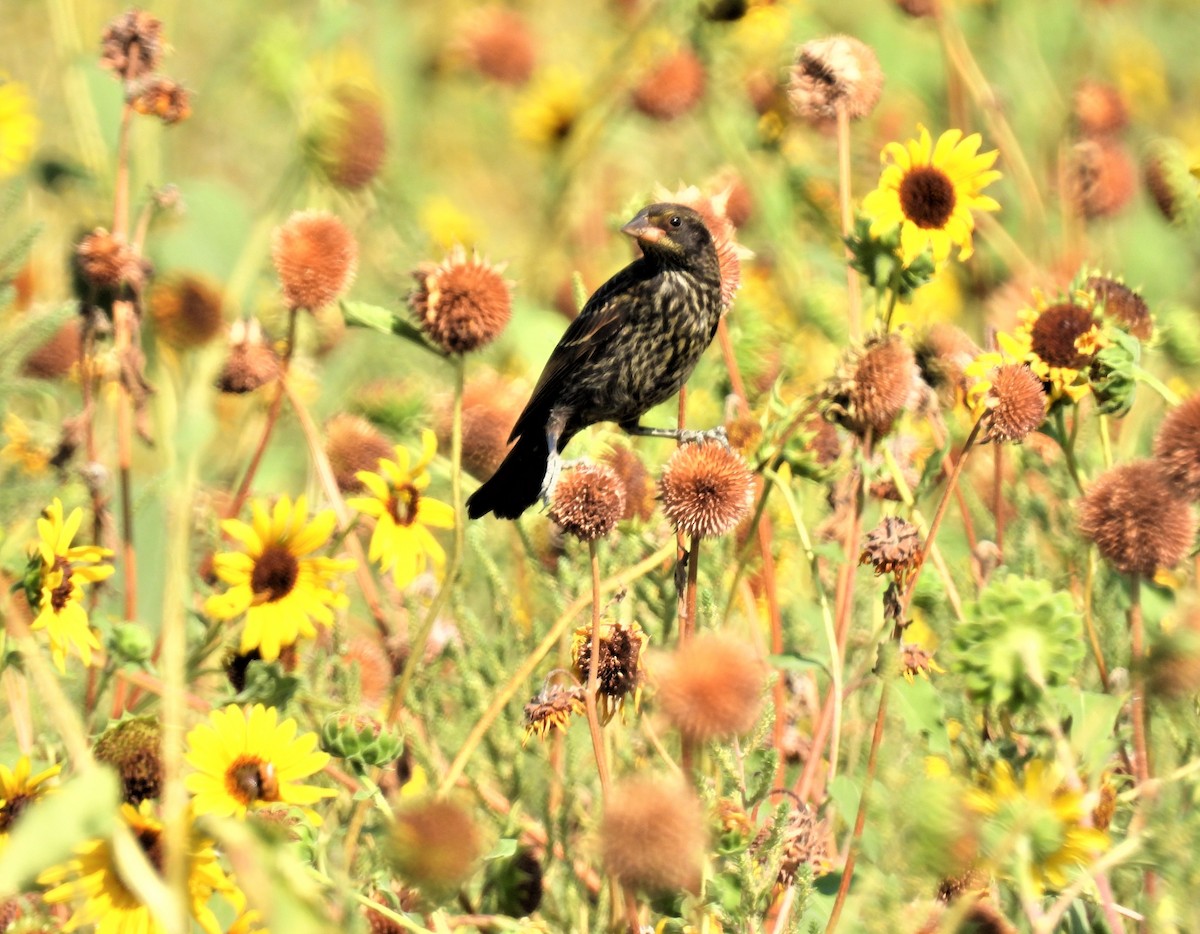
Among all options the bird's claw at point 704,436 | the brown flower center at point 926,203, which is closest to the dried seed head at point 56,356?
the bird's claw at point 704,436

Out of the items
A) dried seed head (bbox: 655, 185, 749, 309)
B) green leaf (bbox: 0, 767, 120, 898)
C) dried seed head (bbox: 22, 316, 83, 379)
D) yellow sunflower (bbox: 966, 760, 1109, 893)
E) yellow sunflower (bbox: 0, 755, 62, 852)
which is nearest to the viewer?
green leaf (bbox: 0, 767, 120, 898)

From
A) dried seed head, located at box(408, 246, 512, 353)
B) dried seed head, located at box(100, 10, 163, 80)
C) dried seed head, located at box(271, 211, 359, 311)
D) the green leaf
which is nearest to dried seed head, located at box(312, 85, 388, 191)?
dried seed head, located at box(100, 10, 163, 80)

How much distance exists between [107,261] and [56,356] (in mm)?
736

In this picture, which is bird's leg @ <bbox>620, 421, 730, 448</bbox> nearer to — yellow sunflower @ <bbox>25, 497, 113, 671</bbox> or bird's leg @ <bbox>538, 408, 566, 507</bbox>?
bird's leg @ <bbox>538, 408, 566, 507</bbox>

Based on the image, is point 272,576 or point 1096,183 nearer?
point 272,576

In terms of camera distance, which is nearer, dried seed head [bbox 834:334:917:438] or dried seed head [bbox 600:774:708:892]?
dried seed head [bbox 600:774:708:892]

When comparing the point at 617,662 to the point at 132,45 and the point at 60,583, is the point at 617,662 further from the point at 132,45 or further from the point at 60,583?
the point at 132,45

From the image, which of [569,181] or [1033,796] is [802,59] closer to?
[1033,796]

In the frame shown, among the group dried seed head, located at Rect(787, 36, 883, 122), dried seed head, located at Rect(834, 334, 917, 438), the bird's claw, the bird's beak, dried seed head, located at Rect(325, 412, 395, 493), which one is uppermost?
dried seed head, located at Rect(787, 36, 883, 122)

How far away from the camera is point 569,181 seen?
15.2 feet

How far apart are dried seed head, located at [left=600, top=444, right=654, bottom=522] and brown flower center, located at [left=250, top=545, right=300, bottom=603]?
0.46m

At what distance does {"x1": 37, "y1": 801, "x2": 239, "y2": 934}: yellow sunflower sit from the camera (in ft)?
5.09

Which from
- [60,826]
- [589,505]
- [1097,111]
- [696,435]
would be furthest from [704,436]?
[1097,111]

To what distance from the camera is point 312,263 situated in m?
2.41
